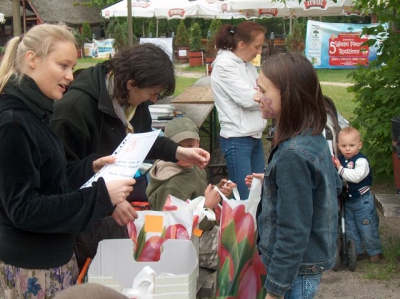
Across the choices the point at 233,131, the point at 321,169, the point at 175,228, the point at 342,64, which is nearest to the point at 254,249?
the point at 175,228

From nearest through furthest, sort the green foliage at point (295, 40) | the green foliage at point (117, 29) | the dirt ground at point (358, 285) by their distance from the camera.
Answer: the dirt ground at point (358, 285) < the green foliage at point (295, 40) < the green foliage at point (117, 29)

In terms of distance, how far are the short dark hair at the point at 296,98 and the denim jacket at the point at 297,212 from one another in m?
0.04

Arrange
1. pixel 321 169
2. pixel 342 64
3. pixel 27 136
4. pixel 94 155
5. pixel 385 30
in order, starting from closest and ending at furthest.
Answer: pixel 27 136 → pixel 321 169 → pixel 94 155 → pixel 385 30 → pixel 342 64

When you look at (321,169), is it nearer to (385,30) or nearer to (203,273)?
(203,273)

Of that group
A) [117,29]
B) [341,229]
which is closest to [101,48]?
[117,29]

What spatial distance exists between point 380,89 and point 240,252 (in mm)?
4579

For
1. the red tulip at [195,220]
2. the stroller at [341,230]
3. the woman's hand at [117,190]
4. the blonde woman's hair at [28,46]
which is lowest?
the stroller at [341,230]

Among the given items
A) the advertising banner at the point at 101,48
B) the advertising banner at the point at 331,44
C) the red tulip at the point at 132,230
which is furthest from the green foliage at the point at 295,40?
the red tulip at the point at 132,230

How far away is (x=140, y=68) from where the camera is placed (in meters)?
2.73

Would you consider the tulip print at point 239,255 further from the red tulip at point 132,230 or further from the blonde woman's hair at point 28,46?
the blonde woman's hair at point 28,46

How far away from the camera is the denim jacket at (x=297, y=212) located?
211 centimetres

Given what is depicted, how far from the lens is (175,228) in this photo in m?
2.71

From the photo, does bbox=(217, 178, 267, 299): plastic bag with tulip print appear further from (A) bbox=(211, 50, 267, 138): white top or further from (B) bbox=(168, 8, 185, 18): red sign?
(B) bbox=(168, 8, 185, 18): red sign

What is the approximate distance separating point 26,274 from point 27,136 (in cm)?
54
